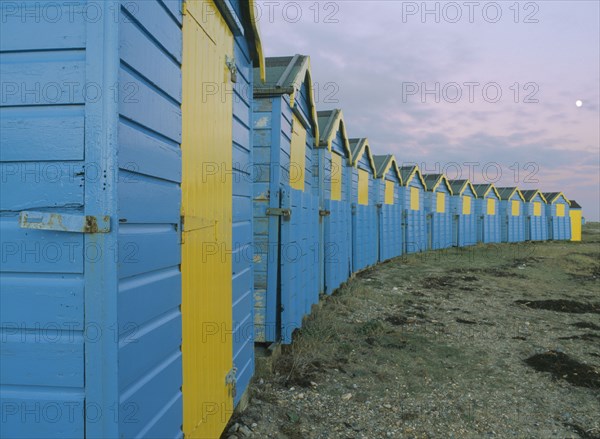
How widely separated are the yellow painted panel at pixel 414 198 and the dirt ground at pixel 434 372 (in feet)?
34.9

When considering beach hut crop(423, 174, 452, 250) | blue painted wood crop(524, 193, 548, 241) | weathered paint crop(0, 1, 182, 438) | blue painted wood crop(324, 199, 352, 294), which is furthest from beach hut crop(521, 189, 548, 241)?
weathered paint crop(0, 1, 182, 438)

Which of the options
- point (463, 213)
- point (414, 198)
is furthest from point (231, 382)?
point (463, 213)

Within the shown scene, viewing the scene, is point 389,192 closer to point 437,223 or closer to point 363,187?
point 363,187

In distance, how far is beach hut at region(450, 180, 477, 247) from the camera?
26.5 metres

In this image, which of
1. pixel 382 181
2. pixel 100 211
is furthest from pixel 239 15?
pixel 382 181

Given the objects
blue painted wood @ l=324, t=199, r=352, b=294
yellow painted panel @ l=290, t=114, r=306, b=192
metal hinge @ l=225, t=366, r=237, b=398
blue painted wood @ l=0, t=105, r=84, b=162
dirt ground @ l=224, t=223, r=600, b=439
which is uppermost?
yellow painted panel @ l=290, t=114, r=306, b=192

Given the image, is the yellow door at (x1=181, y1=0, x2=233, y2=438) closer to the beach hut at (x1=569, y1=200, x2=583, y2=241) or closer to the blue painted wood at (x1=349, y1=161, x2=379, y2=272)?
the blue painted wood at (x1=349, y1=161, x2=379, y2=272)

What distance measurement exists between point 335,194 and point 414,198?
12368 millimetres

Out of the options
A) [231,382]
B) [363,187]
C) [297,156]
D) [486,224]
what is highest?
[363,187]

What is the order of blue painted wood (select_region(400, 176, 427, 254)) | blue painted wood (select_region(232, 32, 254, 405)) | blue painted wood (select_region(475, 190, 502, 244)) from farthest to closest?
blue painted wood (select_region(475, 190, 502, 244)), blue painted wood (select_region(400, 176, 427, 254)), blue painted wood (select_region(232, 32, 254, 405))

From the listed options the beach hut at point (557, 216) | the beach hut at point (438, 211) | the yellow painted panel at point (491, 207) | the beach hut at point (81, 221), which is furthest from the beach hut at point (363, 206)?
the beach hut at point (557, 216)

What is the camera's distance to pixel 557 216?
Result: 3847 centimetres

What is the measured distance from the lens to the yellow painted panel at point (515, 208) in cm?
3328

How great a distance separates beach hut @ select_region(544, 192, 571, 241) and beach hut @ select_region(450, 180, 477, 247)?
13.0 meters
